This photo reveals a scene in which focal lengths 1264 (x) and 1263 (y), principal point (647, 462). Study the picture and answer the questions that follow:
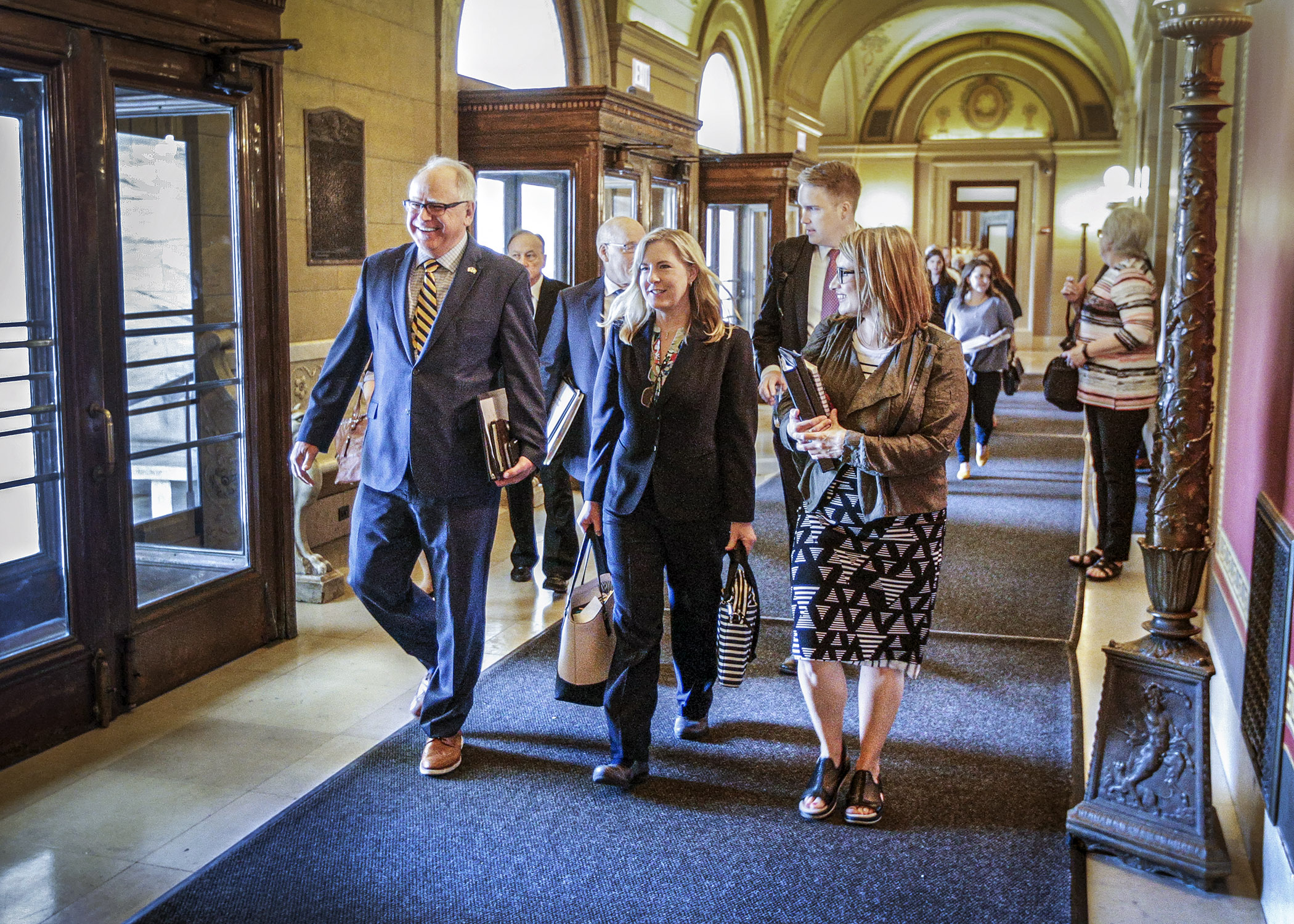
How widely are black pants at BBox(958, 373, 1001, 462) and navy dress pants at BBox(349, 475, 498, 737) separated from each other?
6.44 metres

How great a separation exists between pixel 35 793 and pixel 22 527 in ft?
2.91

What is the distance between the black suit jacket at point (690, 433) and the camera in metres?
3.71

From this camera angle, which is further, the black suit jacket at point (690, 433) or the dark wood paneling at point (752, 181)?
the dark wood paneling at point (752, 181)

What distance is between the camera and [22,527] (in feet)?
13.5

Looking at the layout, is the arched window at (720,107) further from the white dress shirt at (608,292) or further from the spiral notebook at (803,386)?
the spiral notebook at (803,386)

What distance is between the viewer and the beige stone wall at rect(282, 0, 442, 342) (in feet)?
21.5

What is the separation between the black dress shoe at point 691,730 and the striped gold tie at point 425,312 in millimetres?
1498

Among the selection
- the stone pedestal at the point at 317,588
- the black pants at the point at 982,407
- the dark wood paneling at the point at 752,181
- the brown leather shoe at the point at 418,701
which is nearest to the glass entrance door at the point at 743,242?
the dark wood paneling at the point at 752,181

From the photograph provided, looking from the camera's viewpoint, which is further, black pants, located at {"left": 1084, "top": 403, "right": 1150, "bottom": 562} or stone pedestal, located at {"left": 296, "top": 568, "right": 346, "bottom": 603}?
black pants, located at {"left": 1084, "top": 403, "right": 1150, "bottom": 562}

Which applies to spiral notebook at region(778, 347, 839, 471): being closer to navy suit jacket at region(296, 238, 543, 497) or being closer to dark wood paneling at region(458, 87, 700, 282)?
navy suit jacket at region(296, 238, 543, 497)

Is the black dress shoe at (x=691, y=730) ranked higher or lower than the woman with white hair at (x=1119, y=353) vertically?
lower

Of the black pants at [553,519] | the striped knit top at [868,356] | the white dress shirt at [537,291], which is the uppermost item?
the white dress shirt at [537,291]

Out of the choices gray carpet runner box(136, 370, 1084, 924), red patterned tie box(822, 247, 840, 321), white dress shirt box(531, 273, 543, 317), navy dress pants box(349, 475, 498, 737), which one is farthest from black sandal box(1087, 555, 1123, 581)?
navy dress pants box(349, 475, 498, 737)

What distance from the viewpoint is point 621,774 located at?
3762 millimetres
